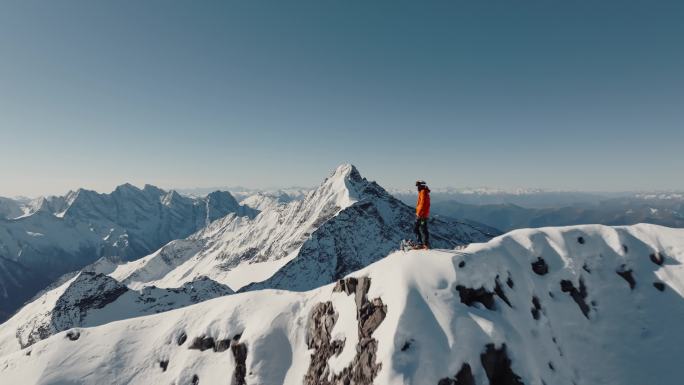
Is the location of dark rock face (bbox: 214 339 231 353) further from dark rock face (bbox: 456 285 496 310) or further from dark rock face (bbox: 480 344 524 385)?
dark rock face (bbox: 480 344 524 385)

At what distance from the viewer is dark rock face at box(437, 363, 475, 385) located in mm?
20062

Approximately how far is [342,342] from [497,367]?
1132 centimetres

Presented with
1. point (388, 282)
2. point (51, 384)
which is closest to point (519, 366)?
point (388, 282)

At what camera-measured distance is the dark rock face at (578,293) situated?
108ft

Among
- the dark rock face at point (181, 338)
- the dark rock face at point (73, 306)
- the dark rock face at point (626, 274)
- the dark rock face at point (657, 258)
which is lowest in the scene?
the dark rock face at point (73, 306)

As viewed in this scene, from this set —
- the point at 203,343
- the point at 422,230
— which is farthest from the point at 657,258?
the point at 203,343

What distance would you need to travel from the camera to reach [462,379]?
66.5 ft

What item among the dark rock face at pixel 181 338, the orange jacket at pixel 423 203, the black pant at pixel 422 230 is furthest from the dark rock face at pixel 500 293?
the dark rock face at pixel 181 338

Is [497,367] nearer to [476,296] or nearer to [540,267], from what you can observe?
[476,296]

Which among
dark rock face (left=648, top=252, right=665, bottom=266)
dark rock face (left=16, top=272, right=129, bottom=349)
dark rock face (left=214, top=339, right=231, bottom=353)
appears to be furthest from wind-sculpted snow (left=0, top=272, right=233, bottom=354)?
dark rock face (left=648, top=252, right=665, bottom=266)

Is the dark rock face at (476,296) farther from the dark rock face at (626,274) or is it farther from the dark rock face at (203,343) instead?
the dark rock face at (203,343)

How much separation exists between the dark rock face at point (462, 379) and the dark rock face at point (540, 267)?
1764 cm

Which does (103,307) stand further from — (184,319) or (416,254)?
(416,254)

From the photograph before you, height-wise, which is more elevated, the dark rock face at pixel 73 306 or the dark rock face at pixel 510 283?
the dark rock face at pixel 510 283
